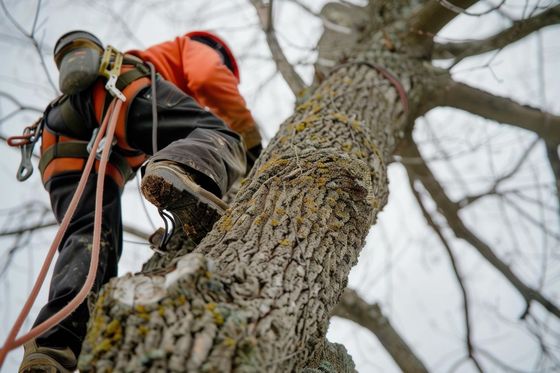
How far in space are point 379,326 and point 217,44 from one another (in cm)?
189

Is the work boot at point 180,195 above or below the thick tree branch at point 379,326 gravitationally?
below

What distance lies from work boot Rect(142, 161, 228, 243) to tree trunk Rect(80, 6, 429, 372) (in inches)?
5.6

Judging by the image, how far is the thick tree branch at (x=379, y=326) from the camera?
3029 millimetres

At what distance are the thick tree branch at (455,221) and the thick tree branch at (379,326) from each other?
73 centimetres

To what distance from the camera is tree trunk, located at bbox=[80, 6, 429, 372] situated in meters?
1.00

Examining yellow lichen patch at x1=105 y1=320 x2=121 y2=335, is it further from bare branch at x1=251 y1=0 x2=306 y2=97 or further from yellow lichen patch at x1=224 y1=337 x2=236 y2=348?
bare branch at x1=251 y1=0 x2=306 y2=97

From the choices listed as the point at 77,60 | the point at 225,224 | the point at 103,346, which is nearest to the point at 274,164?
the point at 225,224

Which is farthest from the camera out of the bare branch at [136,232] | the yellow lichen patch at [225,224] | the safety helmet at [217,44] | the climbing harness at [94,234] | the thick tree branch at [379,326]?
the bare branch at [136,232]

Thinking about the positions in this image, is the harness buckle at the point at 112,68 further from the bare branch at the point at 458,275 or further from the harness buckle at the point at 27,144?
the bare branch at the point at 458,275

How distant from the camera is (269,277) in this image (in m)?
1.24

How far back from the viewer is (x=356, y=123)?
2.15 meters

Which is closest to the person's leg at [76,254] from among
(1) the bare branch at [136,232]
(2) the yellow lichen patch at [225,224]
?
(2) the yellow lichen patch at [225,224]

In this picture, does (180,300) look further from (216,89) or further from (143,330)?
(216,89)

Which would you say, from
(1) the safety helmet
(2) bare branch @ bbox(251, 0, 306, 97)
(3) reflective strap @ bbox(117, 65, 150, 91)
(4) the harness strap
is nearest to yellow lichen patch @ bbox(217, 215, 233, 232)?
(3) reflective strap @ bbox(117, 65, 150, 91)
